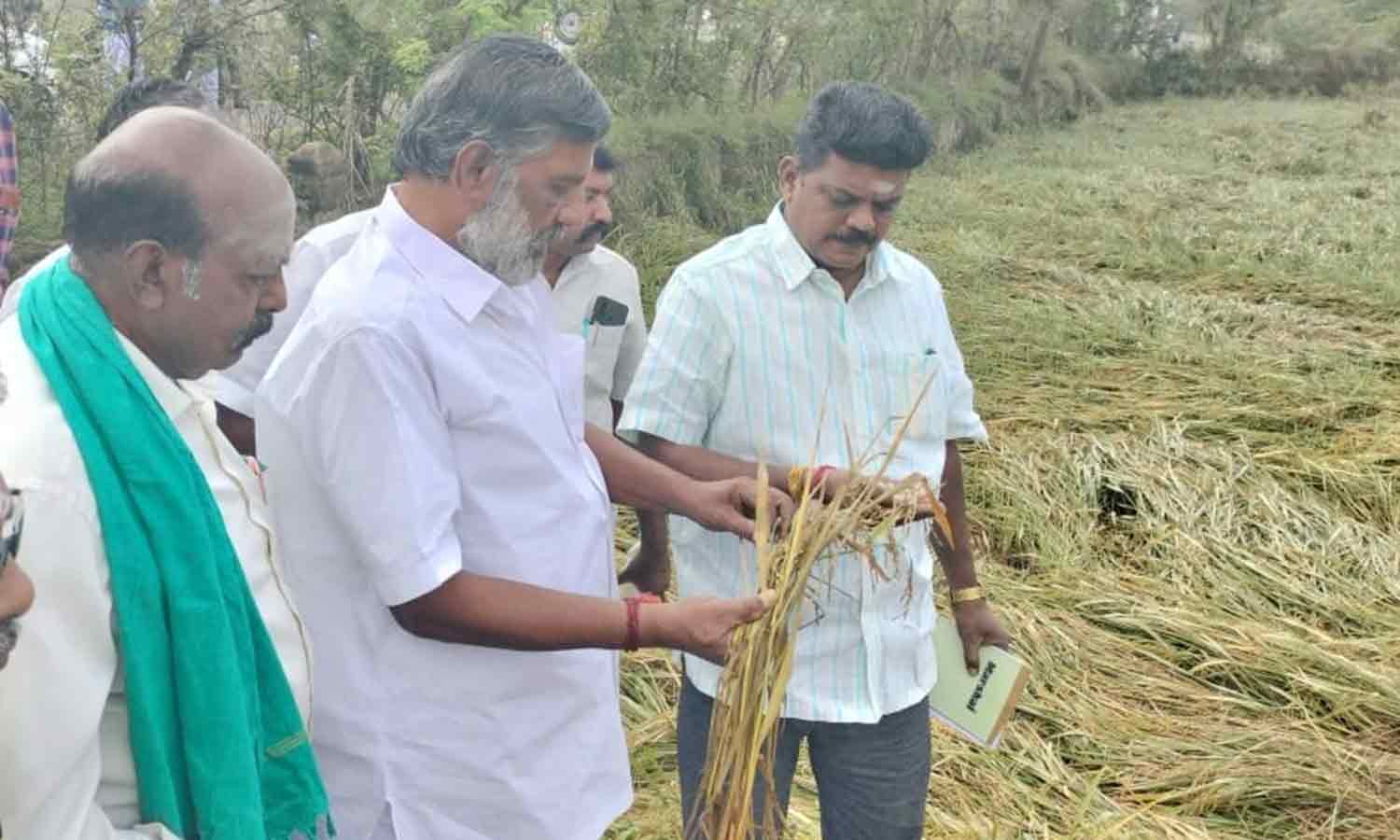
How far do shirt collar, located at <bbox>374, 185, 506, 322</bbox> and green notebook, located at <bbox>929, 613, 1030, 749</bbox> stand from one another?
1.14m

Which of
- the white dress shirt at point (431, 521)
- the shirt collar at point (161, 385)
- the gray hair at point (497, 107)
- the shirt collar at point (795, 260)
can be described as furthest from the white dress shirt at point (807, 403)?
the shirt collar at point (161, 385)

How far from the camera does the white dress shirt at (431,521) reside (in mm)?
1396

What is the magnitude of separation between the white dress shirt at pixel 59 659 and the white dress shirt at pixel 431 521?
0.23 m

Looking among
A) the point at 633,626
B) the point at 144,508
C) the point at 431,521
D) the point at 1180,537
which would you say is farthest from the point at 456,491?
the point at 1180,537

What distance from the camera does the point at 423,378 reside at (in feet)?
4.69

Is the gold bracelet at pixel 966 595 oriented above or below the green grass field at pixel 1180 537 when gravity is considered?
above

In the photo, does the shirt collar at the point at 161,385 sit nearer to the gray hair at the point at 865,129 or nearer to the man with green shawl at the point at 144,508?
the man with green shawl at the point at 144,508

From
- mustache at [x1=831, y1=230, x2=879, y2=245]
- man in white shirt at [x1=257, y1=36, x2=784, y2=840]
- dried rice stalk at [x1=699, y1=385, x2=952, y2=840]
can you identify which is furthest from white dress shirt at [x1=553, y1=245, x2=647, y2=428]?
man in white shirt at [x1=257, y1=36, x2=784, y2=840]

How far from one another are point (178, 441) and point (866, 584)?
3.73ft

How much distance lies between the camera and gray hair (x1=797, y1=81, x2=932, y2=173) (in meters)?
2.05

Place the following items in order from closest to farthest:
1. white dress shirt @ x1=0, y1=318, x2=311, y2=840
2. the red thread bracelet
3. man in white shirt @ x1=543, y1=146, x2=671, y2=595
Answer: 1. white dress shirt @ x1=0, y1=318, x2=311, y2=840
2. the red thread bracelet
3. man in white shirt @ x1=543, y1=146, x2=671, y2=595

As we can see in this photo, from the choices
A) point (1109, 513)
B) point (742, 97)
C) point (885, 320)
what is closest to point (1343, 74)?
point (742, 97)

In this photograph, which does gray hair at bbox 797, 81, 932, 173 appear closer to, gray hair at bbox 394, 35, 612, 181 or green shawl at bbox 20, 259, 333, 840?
gray hair at bbox 394, 35, 612, 181

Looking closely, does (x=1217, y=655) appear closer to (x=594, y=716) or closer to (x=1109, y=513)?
(x=1109, y=513)
